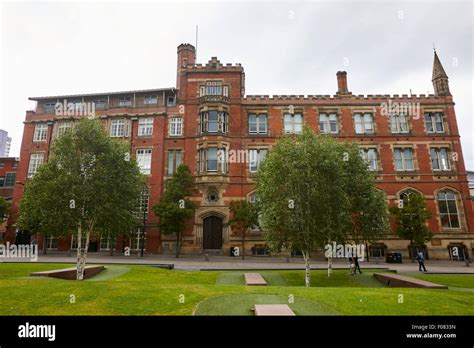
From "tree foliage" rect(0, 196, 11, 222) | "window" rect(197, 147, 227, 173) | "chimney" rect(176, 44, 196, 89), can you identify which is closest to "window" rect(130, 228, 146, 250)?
"window" rect(197, 147, 227, 173)

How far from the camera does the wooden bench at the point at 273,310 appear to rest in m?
7.89

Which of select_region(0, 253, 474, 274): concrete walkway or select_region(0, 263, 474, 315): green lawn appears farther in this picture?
select_region(0, 253, 474, 274): concrete walkway

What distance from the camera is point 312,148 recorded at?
18.2m

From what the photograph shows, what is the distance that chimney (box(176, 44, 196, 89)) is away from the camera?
40.7 m

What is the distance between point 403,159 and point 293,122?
14.3 m

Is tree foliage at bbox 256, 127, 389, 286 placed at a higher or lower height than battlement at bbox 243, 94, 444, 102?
lower

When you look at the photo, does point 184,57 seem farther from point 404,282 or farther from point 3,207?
point 404,282

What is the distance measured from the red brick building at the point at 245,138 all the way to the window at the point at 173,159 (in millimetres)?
126

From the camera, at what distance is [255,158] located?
3616 centimetres

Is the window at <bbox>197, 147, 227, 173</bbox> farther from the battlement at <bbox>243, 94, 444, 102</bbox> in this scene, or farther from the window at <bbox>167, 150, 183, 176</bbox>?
the battlement at <bbox>243, 94, 444, 102</bbox>

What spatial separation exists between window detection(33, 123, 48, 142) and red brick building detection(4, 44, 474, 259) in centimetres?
14

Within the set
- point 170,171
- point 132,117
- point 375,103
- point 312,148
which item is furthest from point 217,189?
point 375,103

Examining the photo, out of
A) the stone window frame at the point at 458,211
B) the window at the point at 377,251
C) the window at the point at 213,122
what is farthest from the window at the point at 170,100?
the stone window frame at the point at 458,211
